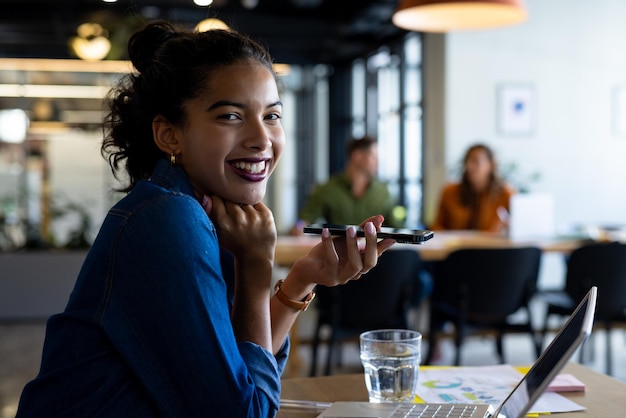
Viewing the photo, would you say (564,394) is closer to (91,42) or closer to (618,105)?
(618,105)

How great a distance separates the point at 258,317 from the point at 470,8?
3322mm

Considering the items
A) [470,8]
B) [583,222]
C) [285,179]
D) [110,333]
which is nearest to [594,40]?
[583,222]

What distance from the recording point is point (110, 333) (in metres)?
1.07

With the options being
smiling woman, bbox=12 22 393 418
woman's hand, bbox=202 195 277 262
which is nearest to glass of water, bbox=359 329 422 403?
smiling woman, bbox=12 22 393 418

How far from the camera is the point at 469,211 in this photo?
210 inches

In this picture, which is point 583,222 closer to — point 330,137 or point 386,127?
point 386,127

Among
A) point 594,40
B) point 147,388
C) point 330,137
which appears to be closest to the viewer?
point 147,388

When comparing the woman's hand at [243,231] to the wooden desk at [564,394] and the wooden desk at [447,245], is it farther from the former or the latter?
the wooden desk at [447,245]

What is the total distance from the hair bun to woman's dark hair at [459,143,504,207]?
390 cm

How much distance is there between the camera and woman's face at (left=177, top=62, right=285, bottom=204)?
125 cm

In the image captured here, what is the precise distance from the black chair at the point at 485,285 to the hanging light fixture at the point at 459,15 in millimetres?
1233

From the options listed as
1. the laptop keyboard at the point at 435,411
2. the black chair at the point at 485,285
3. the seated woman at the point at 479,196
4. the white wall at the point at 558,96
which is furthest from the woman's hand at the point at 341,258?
the white wall at the point at 558,96

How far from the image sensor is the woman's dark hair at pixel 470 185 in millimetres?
Result: 5090

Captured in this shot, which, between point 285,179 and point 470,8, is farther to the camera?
point 285,179
